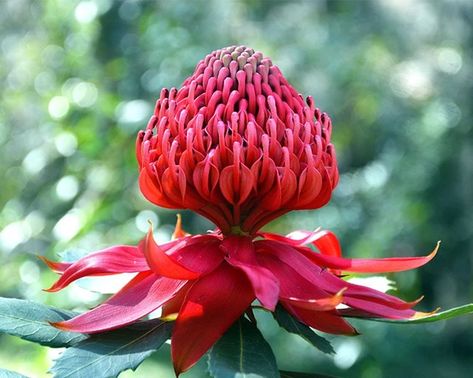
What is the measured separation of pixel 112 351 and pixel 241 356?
0.14 meters

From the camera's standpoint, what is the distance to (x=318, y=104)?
5145mm

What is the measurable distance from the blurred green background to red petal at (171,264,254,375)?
166 cm

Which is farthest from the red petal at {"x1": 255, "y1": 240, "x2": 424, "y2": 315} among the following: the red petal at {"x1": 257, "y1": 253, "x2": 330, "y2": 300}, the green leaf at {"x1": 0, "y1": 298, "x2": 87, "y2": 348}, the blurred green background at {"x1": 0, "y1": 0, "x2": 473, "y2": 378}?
the blurred green background at {"x1": 0, "y1": 0, "x2": 473, "y2": 378}

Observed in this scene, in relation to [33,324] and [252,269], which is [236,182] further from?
[33,324]

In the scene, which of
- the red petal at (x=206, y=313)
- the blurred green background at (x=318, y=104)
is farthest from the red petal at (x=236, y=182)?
the blurred green background at (x=318, y=104)

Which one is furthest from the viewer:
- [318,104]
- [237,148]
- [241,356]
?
[318,104]

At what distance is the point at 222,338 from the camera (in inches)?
38.6

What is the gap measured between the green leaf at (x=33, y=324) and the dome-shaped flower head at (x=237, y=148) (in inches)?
8.1

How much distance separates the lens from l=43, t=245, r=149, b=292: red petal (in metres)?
1.06

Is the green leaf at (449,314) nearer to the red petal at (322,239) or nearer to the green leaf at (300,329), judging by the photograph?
the green leaf at (300,329)

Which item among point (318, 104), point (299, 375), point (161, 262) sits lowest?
point (318, 104)

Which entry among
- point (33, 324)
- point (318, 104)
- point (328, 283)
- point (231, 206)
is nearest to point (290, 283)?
point (328, 283)

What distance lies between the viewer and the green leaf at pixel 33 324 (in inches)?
38.7

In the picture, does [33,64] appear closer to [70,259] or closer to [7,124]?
[7,124]
